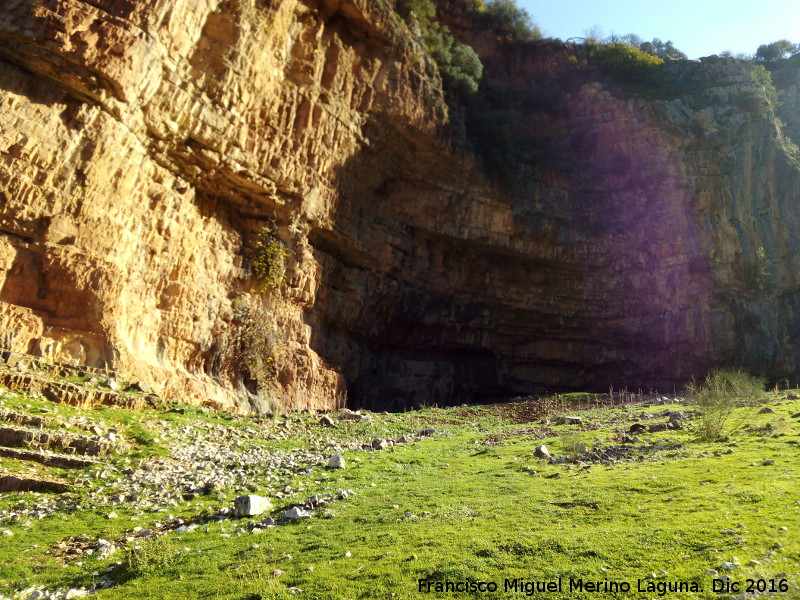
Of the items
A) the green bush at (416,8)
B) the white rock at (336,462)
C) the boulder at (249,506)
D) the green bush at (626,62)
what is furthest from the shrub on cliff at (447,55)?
the boulder at (249,506)

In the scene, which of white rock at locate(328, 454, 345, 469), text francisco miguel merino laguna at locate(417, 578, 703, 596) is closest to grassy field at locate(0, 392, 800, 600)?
text francisco miguel merino laguna at locate(417, 578, 703, 596)

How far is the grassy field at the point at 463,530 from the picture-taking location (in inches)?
242

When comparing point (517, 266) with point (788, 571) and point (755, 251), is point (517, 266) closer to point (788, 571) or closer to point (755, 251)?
point (755, 251)

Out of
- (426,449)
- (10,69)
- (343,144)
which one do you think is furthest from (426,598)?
(343,144)

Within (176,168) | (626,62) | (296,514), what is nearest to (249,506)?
(296,514)

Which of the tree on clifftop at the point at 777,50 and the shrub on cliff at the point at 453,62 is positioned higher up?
the tree on clifftop at the point at 777,50

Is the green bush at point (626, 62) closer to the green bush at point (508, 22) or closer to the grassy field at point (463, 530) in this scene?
the green bush at point (508, 22)

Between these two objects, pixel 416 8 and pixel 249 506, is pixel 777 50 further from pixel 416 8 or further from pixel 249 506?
pixel 249 506

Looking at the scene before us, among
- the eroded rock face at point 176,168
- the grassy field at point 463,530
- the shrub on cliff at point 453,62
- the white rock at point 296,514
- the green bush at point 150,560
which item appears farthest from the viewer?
the shrub on cliff at point 453,62

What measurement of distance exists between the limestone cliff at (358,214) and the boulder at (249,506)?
10.2 m

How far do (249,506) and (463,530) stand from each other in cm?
365

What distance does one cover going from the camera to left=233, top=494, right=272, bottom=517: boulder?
9.38 m

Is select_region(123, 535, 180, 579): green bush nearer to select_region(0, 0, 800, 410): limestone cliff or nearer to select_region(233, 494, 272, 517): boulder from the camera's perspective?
select_region(233, 494, 272, 517): boulder

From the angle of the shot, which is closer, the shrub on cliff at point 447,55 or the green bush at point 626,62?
the shrub on cliff at point 447,55
